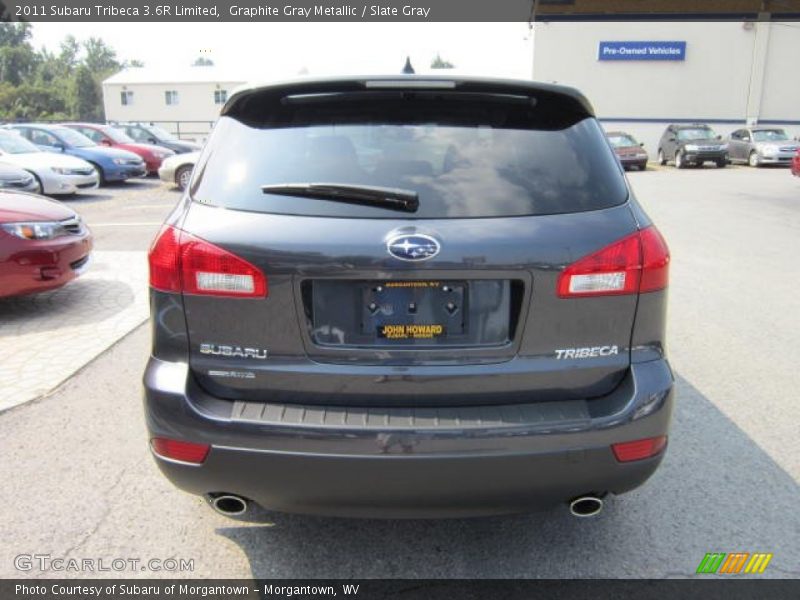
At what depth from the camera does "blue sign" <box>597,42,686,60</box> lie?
32500mm

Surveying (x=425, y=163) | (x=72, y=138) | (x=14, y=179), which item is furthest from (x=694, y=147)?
(x=425, y=163)

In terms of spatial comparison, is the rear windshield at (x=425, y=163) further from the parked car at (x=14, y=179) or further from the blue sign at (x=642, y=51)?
the blue sign at (x=642, y=51)

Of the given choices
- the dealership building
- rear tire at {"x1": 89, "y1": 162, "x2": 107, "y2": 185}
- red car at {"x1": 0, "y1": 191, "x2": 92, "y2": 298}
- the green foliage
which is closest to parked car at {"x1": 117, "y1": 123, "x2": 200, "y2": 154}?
rear tire at {"x1": 89, "y1": 162, "x2": 107, "y2": 185}

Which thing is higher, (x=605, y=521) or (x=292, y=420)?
(x=292, y=420)

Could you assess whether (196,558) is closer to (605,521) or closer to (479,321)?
(479,321)

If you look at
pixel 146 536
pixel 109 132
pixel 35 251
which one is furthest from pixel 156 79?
pixel 146 536

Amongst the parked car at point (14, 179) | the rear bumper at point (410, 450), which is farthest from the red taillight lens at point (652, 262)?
the parked car at point (14, 179)

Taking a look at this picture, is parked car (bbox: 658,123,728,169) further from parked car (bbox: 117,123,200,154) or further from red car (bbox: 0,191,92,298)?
red car (bbox: 0,191,92,298)

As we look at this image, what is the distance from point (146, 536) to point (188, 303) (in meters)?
1.23

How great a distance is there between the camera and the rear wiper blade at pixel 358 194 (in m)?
2.28

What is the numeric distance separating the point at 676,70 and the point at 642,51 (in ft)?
6.61

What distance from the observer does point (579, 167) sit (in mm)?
2471

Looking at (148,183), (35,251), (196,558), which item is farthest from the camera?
(148,183)

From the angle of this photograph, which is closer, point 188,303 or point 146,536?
point 188,303
